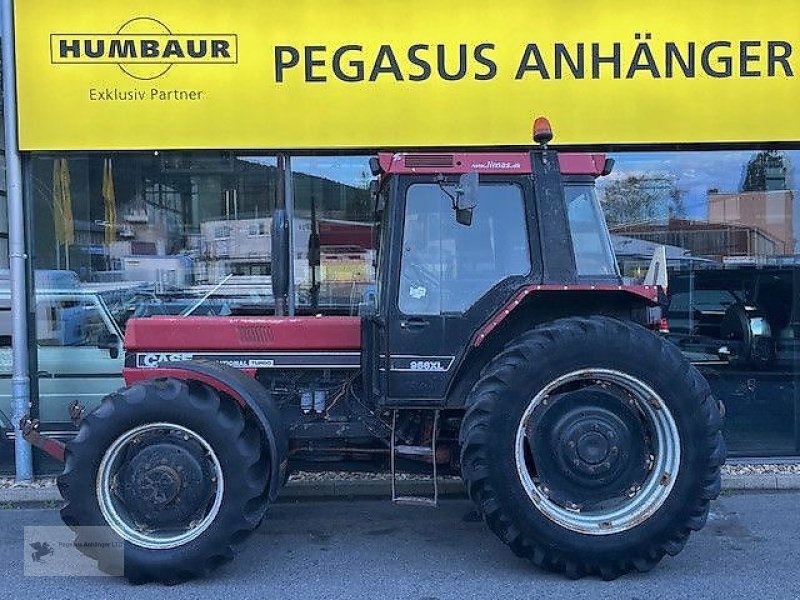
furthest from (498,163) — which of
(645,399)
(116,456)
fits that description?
(116,456)

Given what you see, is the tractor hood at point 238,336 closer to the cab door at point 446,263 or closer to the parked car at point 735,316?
the cab door at point 446,263

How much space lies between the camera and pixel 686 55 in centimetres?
636

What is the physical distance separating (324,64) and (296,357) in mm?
2938

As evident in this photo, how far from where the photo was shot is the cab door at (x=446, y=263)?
4.18m

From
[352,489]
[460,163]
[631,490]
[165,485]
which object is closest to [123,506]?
[165,485]

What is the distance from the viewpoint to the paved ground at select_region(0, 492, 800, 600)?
12.8 feet

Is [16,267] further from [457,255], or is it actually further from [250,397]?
[457,255]

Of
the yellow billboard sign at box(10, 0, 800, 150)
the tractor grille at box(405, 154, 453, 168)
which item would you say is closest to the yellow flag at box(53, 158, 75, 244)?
the yellow billboard sign at box(10, 0, 800, 150)

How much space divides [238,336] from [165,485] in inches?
41.4

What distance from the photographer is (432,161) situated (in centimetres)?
420

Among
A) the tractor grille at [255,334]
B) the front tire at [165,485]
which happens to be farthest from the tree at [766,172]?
the front tire at [165,485]

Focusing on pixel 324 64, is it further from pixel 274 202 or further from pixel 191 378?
pixel 191 378

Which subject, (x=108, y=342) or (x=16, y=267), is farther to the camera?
(x=108, y=342)

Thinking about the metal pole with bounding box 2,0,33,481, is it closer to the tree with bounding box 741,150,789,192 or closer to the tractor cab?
the tractor cab
